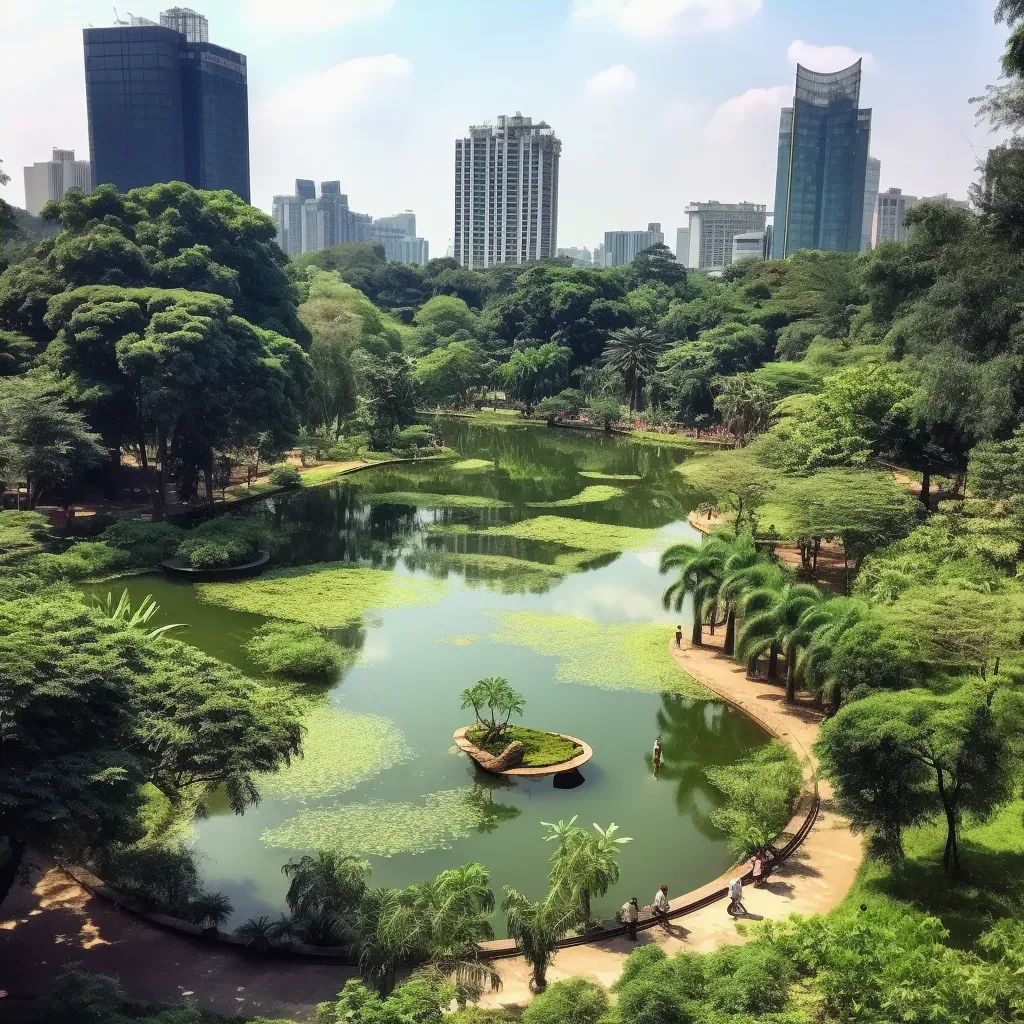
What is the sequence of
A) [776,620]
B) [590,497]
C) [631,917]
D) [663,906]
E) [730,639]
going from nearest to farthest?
[631,917], [663,906], [776,620], [730,639], [590,497]

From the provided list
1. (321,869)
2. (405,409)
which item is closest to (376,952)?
(321,869)

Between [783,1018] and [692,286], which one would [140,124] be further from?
[783,1018]

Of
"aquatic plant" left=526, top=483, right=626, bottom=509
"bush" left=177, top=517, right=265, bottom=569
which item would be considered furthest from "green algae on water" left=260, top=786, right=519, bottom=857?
"aquatic plant" left=526, top=483, right=626, bottom=509

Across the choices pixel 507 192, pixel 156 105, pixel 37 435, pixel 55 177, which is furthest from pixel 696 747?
pixel 55 177

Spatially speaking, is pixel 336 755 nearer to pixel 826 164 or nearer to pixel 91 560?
pixel 91 560

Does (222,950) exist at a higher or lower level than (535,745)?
lower

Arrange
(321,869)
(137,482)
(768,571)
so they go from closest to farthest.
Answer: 1. (321,869)
2. (768,571)
3. (137,482)
